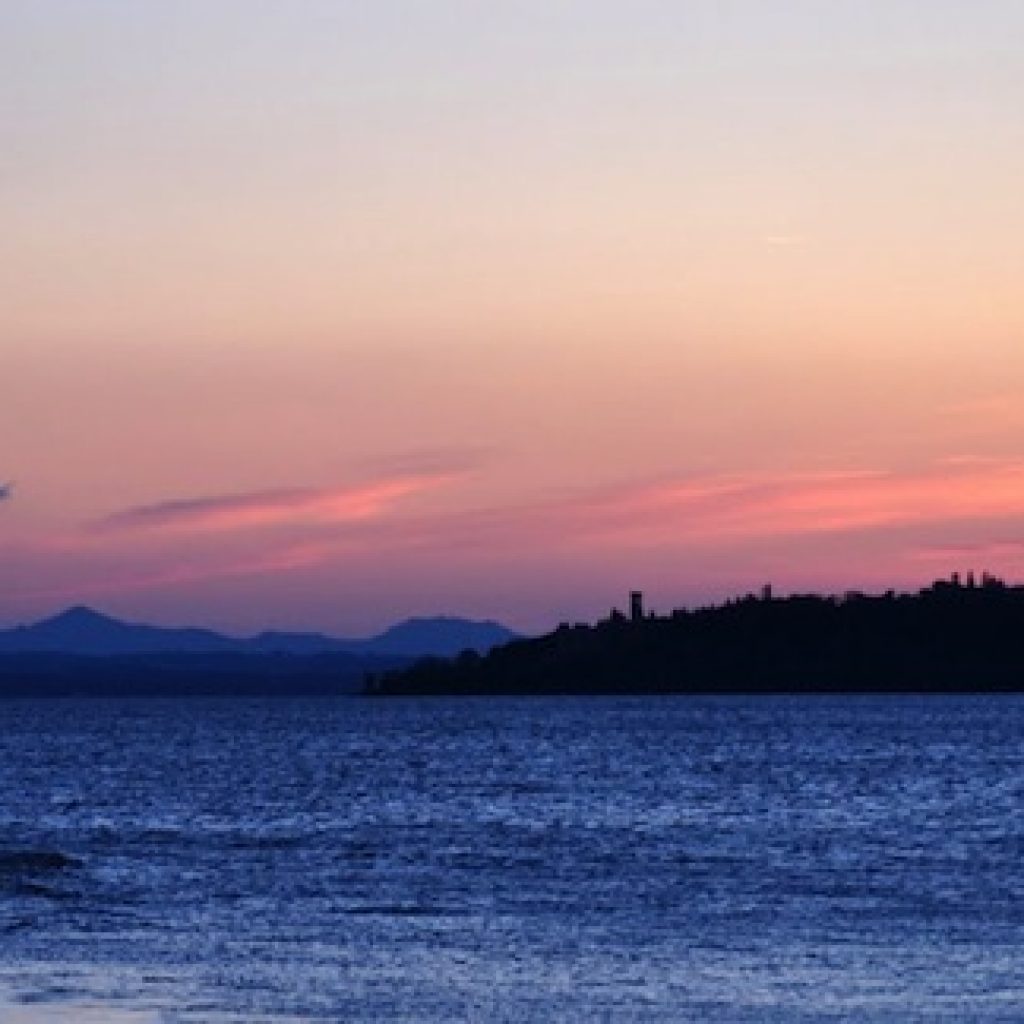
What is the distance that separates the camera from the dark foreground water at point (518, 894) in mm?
34969

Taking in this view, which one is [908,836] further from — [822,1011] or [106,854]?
[822,1011]

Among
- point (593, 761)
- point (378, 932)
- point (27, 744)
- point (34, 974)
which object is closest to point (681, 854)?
point (378, 932)

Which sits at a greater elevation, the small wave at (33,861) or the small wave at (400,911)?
the small wave at (33,861)

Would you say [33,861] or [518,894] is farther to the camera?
[33,861]

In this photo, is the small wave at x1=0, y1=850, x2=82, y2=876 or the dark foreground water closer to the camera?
the dark foreground water

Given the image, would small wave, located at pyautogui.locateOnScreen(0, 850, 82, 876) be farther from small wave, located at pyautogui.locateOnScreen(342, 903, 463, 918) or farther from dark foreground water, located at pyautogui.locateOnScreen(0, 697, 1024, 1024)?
small wave, located at pyautogui.locateOnScreen(342, 903, 463, 918)

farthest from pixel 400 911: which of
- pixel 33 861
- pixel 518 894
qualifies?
pixel 33 861

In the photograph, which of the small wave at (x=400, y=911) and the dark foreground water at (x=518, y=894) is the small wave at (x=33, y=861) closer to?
the dark foreground water at (x=518, y=894)

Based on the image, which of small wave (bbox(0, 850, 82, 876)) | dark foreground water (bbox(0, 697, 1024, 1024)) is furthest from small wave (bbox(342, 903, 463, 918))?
small wave (bbox(0, 850, 82, 876))

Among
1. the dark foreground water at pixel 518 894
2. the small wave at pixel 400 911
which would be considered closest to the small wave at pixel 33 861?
the dark foreground water at pixel 518 894

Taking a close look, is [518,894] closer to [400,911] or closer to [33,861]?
[400,911]

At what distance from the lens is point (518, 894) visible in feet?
166

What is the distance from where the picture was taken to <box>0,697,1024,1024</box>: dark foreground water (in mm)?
34969

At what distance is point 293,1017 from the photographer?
33031 millimetres
